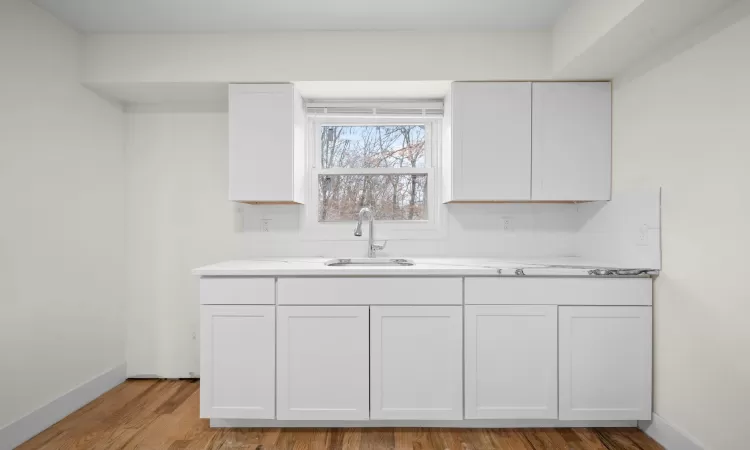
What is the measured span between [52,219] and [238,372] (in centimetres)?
145

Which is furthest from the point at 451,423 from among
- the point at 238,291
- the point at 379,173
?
the point at 379,173

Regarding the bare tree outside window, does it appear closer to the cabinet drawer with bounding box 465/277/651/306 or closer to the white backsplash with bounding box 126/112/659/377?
the white backsplash with bounding box 126/112/659/377

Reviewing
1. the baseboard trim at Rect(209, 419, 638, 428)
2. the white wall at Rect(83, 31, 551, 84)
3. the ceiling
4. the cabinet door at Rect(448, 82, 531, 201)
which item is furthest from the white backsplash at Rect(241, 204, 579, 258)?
the ceiling

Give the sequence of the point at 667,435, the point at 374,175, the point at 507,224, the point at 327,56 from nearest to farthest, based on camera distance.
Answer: the point at 667,435
the point at 327,56
the point at 507,224
the point at 374,175

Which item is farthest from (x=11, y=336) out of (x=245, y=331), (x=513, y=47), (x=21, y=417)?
(x=513, y=47)

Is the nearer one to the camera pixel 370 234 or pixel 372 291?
pixel 372 291

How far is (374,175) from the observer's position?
9.62 ft

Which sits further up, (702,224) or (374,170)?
(374,170)

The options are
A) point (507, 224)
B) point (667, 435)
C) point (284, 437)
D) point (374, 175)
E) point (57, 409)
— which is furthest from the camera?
point (374, 175)

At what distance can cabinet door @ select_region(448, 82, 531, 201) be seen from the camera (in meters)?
2.45

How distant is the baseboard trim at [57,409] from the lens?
1.95 m

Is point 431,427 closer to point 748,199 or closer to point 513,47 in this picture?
point 748,199

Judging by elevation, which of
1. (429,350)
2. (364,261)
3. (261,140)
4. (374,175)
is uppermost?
(261,140)

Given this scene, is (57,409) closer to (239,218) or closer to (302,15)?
(239,218)
